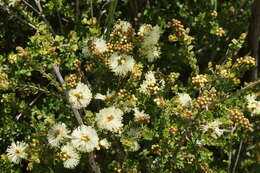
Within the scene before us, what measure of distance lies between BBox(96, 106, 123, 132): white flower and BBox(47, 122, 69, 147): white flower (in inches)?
5.8

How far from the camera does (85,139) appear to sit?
1.67 m

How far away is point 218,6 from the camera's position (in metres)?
2.65

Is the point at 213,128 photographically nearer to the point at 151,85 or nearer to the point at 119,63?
the point at 151,85

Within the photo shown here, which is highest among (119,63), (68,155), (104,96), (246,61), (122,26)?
(122,26)

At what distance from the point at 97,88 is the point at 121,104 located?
0.83 feet

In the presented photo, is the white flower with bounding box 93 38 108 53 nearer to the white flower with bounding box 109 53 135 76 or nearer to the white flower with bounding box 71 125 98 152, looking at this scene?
the white flower with bounding box 109 53 135 76

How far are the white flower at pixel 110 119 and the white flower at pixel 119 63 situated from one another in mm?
169

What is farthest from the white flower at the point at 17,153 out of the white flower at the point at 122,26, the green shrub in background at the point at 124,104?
the white flower at the point at 122,26

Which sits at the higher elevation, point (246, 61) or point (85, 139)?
point (246, 61)

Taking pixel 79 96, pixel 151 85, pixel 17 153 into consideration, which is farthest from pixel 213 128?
pixel 17 153

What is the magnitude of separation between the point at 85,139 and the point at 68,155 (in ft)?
0.34

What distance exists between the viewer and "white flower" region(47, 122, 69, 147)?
5.74 feet

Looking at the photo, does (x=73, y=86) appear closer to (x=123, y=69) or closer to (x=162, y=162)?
(x=123, y=69)

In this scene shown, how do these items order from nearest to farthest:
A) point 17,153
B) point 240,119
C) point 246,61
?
point 240,119, point 246,61, point 17,153
